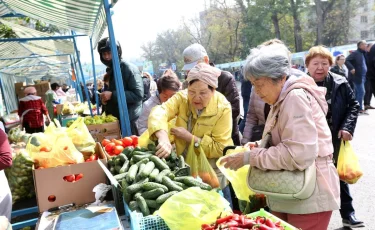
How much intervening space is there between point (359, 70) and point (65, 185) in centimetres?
977

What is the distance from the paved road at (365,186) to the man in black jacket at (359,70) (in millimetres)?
2303

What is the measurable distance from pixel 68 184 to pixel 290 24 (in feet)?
162

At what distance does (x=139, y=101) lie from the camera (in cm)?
508

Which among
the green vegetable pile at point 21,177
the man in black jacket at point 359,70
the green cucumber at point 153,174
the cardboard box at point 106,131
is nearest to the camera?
the green cucumber at point 153,174

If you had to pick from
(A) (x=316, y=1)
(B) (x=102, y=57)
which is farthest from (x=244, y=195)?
(A) (x=316, y=1)

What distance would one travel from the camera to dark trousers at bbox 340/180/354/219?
362cm

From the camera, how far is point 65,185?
2.54 m

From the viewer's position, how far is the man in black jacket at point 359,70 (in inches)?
398

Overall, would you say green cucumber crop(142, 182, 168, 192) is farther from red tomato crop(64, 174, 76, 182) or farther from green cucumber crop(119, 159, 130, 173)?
red tomato crop(64, 174, 76, 182)

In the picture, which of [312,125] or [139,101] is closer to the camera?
[312,125]

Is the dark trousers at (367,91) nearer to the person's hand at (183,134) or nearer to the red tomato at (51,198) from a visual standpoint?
the person's hand at (183,134)

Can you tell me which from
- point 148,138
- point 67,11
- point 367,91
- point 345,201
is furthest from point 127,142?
point 367,91

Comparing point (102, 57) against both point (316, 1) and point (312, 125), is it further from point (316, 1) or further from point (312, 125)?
point (316, 1)

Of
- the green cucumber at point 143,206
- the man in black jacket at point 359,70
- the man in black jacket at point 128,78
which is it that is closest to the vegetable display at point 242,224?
the green cucumber at point 143,206
